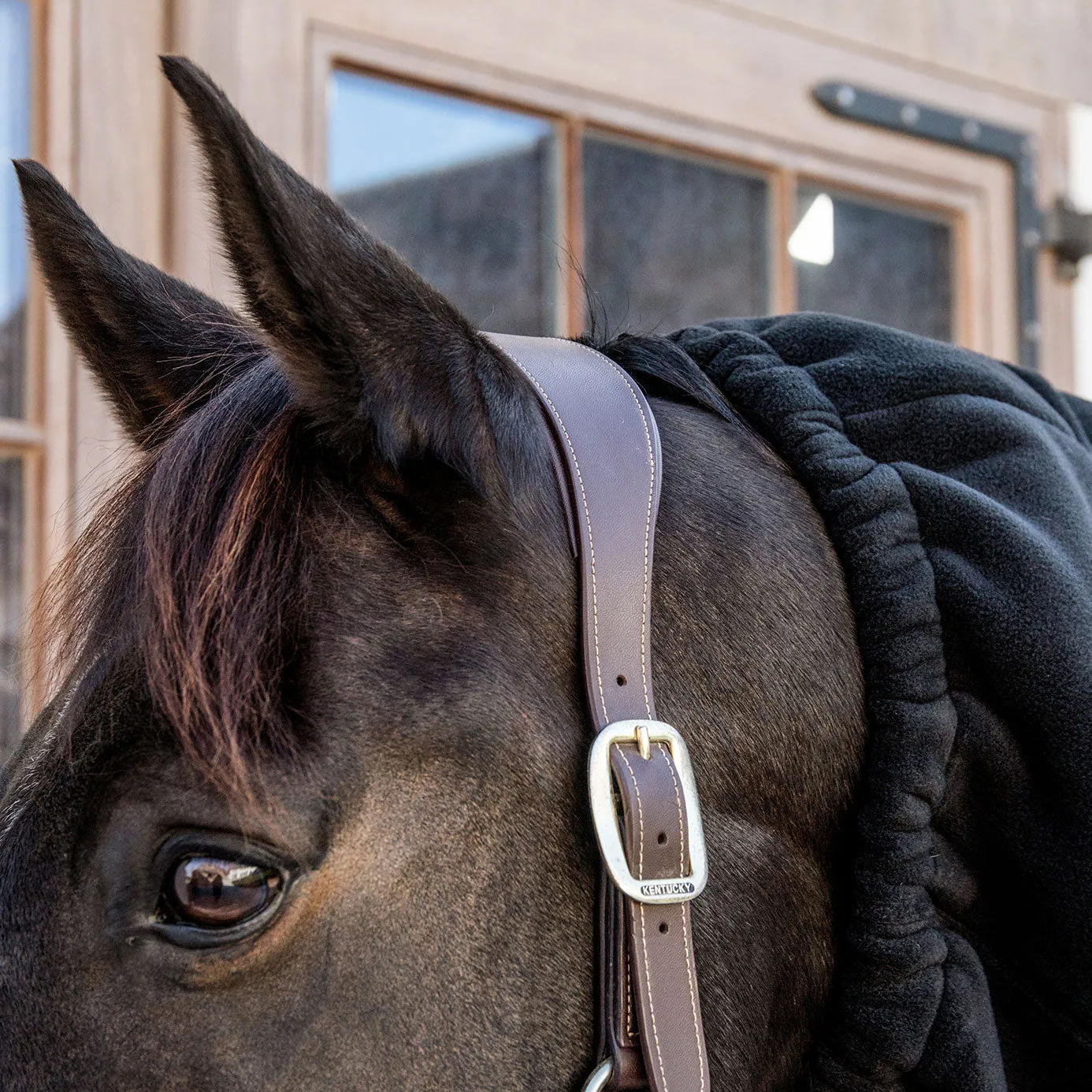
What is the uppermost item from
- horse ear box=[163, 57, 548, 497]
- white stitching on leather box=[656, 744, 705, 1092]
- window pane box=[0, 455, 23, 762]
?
horse ear box=[163, 57, 548, 497]

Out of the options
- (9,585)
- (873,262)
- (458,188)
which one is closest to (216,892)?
(9,585)

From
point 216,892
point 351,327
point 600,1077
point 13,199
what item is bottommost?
point 600,1077

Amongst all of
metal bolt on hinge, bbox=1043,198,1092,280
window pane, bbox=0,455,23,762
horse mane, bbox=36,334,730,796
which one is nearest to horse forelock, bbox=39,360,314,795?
horse mane, bbox=36,334,730,796

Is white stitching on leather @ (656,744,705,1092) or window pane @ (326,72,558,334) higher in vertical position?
window pane @ (326,72,558,334)

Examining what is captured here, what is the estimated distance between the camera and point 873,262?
2293 millimetres

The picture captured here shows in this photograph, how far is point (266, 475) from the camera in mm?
750

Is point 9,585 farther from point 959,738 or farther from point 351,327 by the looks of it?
point 959,738

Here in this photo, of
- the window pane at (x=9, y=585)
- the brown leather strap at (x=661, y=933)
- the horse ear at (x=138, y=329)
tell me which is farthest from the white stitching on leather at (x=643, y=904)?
the window pane at (x=9, y=585)

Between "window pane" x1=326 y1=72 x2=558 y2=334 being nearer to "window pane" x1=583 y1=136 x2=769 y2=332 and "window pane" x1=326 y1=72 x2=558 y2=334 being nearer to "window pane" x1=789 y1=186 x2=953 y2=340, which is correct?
"window pane" x1=583 y1=136 x2=769 y2=332

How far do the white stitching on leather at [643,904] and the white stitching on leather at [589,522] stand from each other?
0.04m

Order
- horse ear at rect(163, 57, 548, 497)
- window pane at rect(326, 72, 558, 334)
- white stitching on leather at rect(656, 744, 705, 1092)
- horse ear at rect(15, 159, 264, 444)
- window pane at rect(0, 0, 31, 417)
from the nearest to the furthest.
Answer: horse ear at rect(163, 57, 548, 497), white stitching on leather at rect(656, 744, 705, 1092), horse ear at rect(15, 159, 264, 444), window pane at rect(0, 0, 31, 417), window pane at rect(326, 72, 558, 334)

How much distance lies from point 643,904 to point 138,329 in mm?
506

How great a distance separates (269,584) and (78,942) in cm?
21

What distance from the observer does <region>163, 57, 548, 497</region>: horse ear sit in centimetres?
63
